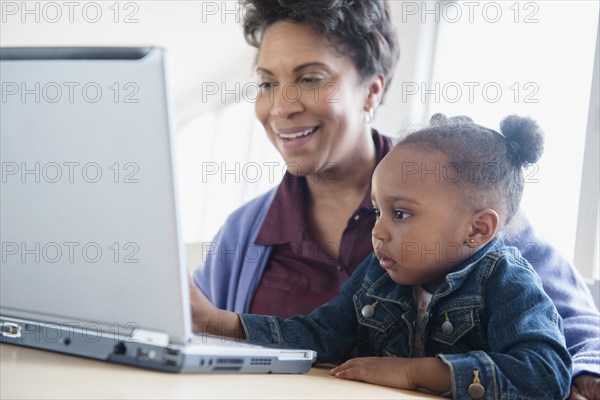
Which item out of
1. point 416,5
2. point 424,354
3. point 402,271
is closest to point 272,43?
point 402,271

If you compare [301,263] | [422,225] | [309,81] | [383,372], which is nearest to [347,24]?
[309,81]

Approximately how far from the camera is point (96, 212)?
854 mm

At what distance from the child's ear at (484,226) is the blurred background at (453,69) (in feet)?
0.83

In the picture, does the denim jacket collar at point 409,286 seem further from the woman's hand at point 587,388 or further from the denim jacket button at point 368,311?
the woman's hand at point 587,388

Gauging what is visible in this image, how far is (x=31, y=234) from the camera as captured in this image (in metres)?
0.94

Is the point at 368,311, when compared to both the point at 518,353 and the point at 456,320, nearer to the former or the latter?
the point at 456,320

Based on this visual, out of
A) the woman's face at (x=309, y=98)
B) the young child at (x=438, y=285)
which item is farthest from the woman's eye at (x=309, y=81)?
the young child at (x=438, y=285)

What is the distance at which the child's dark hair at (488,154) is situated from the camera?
1.35 metres

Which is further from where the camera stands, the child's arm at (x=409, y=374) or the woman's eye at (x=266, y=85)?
the woman's eye at (x=266, y=85)

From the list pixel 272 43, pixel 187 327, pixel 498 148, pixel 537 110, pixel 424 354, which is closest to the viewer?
pixel 187 327

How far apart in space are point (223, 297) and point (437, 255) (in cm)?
76

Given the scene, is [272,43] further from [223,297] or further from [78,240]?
[78,240]

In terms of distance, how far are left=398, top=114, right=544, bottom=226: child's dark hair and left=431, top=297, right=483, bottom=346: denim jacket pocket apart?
8.2 inches

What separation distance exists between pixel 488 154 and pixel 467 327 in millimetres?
343
